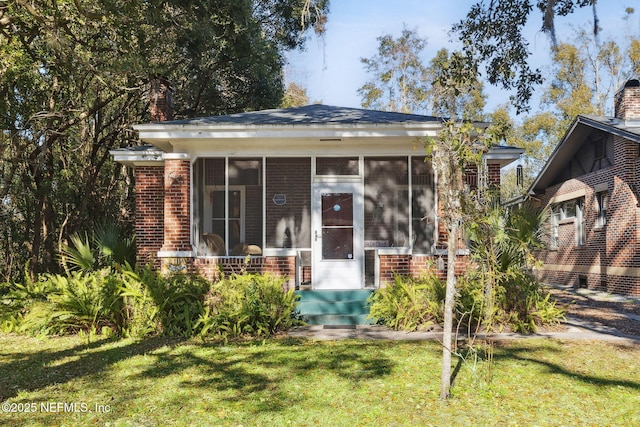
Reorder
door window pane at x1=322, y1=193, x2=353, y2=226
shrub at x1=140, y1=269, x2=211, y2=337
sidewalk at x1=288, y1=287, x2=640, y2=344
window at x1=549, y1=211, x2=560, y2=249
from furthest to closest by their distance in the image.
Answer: window at x1=549, y1=211, x2=560, y2=249, door window pane at x1=322, y1=193, x2=353, y2=226, shrub at x1=140, y1=269, x2=211, y2=337, sidewalk at x1=288, y1=287, x2=640, y2=344

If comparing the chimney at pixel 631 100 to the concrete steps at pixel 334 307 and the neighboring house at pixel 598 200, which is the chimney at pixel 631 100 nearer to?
the neighboring house at pixel 598 200

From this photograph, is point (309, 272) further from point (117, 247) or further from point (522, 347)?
point (522, 347)

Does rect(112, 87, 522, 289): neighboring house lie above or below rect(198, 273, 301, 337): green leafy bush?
above

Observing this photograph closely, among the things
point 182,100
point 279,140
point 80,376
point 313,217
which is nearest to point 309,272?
point 313,217

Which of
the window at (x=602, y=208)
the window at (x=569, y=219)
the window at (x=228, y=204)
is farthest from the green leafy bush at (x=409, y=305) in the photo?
the window at (x=569, y=219)

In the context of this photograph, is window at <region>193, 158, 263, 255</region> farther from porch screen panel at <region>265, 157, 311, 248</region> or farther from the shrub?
the shrub

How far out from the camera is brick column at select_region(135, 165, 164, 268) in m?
12.7

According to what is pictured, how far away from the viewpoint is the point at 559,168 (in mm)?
21594

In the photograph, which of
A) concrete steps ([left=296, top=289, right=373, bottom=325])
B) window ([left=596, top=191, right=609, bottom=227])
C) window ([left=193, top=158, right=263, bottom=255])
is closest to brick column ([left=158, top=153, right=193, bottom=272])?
window ([left=193, top=158, right=263, bottom=255])

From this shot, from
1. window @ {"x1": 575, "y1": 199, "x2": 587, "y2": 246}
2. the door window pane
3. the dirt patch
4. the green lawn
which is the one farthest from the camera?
window @ {"x1": 575, "y1": 199, "x2": 587, "y2": 246}

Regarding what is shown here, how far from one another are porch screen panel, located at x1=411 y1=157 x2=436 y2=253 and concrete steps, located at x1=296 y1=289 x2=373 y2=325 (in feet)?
5.26

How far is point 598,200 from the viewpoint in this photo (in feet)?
61.1

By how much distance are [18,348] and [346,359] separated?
4870 mm

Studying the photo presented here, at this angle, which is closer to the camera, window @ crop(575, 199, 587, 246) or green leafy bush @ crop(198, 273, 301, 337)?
green leafy bush @ crop(198, 273, 301, 337)
